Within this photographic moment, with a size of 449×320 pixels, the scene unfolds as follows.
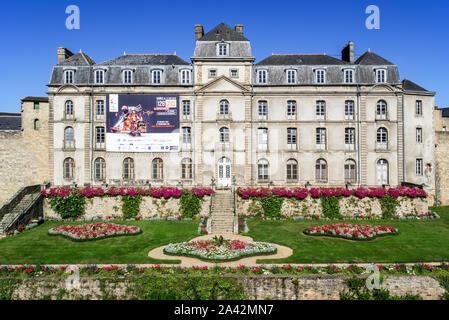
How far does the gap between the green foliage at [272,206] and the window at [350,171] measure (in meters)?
8.36

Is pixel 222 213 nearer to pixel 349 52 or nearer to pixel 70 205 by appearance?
pixel 70 205

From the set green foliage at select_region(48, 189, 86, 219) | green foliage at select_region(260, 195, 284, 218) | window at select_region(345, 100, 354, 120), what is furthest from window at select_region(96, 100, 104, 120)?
window at select_region(345, 100, 354, 120)

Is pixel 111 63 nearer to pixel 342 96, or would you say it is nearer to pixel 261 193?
pixel 261 193

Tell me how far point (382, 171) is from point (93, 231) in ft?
82.4

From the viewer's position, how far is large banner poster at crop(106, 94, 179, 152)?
103ft

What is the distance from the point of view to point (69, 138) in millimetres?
31844

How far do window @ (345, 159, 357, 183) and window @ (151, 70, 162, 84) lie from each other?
19013 millimetres

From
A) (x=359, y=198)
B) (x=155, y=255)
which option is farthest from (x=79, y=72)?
(x=359, y=198)

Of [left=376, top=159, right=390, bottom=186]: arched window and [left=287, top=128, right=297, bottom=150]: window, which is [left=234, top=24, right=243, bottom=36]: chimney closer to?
[left=287, top=128, right=297, bottom=150]: window

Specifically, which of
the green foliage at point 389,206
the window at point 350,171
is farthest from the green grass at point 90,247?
the window at point 350,171

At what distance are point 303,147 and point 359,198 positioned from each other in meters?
7.02

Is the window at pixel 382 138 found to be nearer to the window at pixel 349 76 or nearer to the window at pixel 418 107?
the window at pixel 418 107

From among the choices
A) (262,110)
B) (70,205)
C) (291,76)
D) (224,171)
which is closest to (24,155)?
(70,205)

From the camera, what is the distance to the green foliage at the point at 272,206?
27062mm
